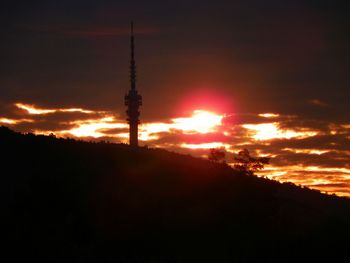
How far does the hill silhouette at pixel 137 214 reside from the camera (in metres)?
53.0

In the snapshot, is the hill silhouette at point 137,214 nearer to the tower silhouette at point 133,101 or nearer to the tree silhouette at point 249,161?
the tree silhouette at point 249,161

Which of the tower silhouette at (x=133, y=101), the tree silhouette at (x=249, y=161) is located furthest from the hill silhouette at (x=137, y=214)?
the tower silhouette at (x=133, y=101)

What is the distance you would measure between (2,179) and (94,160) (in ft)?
39.2

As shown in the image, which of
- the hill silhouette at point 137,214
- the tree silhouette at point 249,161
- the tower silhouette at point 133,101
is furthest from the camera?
the tower silhouette at point 133,101

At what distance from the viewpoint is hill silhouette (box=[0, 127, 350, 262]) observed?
52969 mm

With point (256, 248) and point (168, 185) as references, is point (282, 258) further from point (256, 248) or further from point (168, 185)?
point (168, 185)

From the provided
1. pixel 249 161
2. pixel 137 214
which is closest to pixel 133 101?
pixel 249 161

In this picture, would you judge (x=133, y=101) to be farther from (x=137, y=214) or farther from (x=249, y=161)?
(x=137, y=214)

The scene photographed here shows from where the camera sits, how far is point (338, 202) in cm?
12388

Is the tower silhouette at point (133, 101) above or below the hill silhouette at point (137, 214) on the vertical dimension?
above

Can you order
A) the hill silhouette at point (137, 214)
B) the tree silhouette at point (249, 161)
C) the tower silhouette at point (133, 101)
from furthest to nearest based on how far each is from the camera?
the tower silhouette at point (133, 101) < the tree silhouette at point (249, 161) < the hill silhouette at point (137, 214)

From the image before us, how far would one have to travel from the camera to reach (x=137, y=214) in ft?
197

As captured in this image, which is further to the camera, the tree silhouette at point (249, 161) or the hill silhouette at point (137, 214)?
the tree silhouette at point (249, 161)

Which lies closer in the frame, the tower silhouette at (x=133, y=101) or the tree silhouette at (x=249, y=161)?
the tree silhouette at (x=249, y=161)
